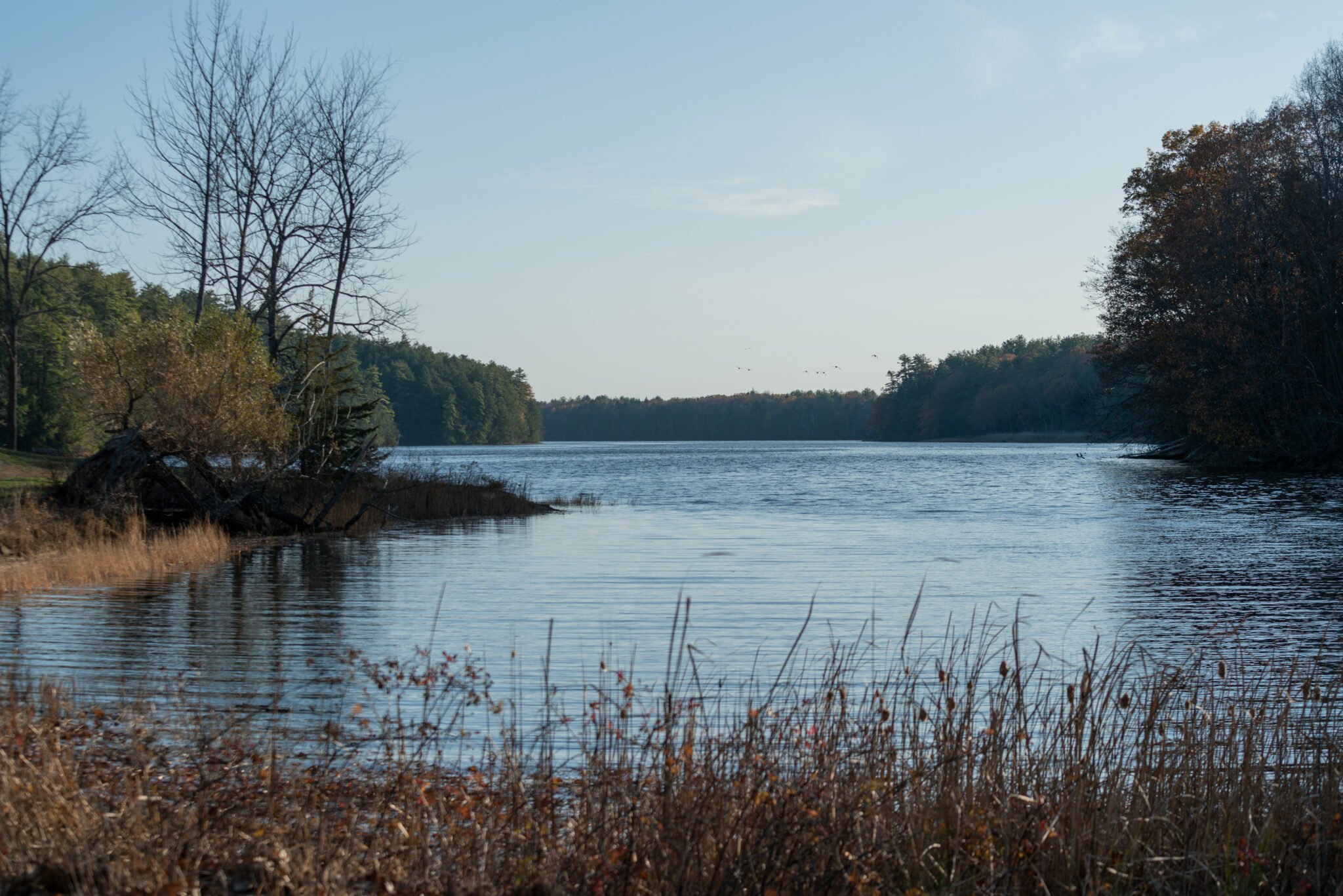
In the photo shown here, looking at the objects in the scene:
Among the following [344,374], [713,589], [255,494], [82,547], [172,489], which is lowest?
[713,589]

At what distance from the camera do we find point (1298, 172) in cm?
4081

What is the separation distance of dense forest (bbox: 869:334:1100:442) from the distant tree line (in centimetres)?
5713

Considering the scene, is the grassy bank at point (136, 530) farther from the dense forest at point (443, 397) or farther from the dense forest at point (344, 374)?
the dense forest at point (443, 397)

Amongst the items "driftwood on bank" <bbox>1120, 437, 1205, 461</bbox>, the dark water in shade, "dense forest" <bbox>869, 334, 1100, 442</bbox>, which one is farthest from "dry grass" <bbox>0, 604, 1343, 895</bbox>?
"dense forest" <bbox>869, 334, 1100, 442</bbox>

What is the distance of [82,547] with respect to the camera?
18.5m

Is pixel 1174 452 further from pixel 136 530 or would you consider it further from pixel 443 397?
pixel 443 397

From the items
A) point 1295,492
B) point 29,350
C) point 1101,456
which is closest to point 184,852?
point 1295,492

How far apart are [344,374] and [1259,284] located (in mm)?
32976

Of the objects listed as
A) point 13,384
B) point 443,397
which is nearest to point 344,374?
point 13,384

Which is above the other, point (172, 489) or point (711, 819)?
point (172, 489)

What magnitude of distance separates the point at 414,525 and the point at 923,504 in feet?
53.4

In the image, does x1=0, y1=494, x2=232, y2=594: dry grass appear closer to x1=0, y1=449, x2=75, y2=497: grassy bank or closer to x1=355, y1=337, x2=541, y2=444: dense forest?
x1=0, y1=449, x2=75, y2=497: grassy bank

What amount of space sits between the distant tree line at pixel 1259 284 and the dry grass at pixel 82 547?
118 feet

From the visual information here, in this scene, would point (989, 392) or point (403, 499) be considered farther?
point (989, 392)
